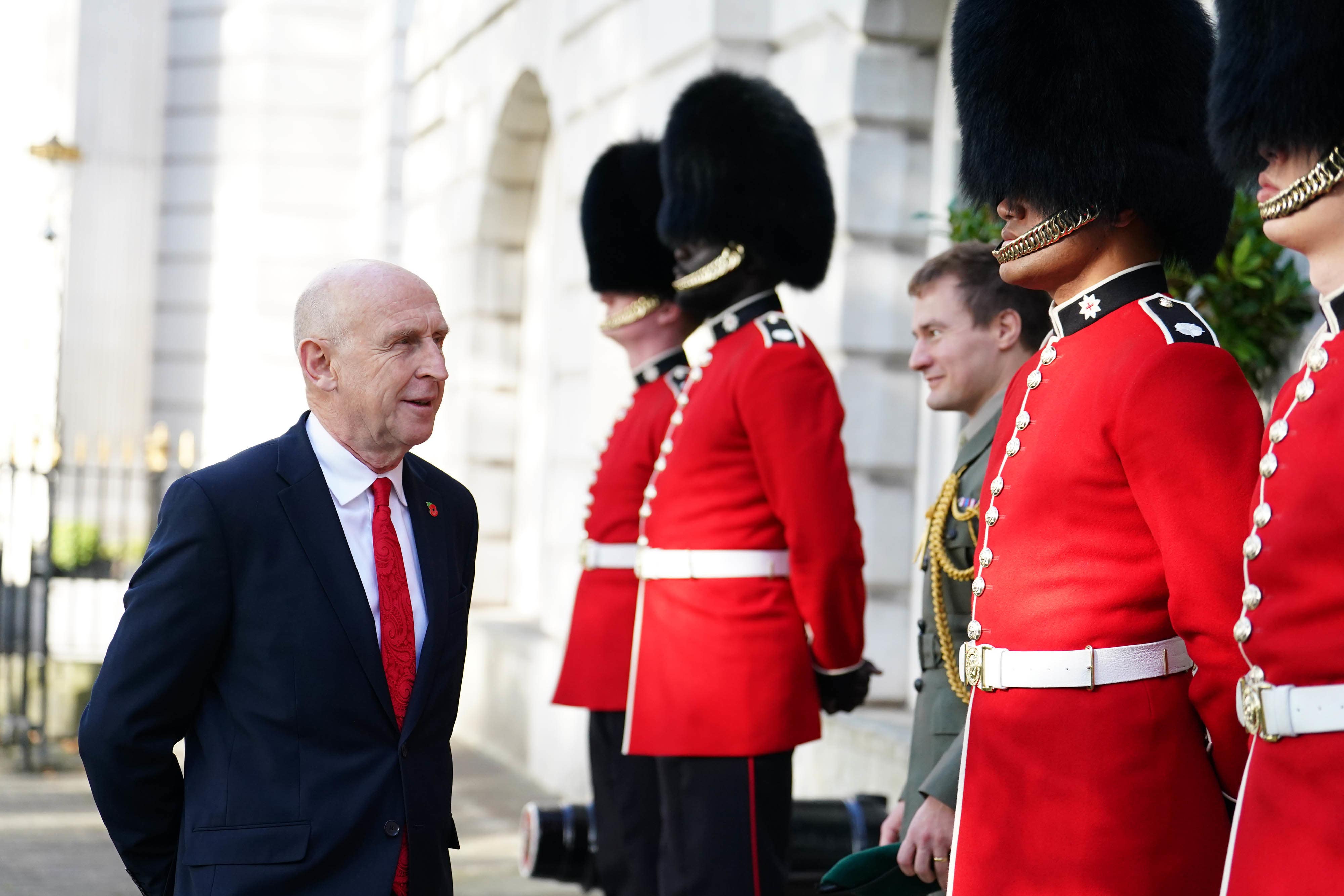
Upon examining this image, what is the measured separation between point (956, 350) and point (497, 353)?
7036 millimetres

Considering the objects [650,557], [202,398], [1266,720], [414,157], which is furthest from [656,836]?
[202,398]

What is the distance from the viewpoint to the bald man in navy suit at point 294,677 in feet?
7.39

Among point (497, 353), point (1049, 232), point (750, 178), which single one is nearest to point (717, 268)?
point (750, 178)

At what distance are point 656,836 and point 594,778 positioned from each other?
292 millimetres

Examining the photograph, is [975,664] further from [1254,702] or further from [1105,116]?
[1105,116]

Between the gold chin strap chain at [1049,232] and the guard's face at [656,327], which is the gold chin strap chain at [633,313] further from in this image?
the gold chin strap chain at [1049,232]

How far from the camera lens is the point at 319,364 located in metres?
2.47

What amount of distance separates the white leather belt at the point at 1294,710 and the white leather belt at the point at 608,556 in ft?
9.02

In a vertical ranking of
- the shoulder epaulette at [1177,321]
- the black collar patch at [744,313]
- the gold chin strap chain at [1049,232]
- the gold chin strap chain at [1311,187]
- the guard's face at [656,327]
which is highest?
the guard's face at [656,327]

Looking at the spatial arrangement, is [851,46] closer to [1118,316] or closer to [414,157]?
[1118,316]

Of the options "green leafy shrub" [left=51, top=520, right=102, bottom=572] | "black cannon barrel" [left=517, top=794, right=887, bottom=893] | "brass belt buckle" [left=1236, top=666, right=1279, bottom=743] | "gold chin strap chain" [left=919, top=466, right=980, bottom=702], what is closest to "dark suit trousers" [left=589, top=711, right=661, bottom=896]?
"black cannon barrel" [left=517, top=794, right=887, bottom=893]

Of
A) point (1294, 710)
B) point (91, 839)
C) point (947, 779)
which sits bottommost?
point (91, 839)

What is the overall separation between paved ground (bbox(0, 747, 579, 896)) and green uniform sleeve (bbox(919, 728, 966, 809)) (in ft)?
11.0

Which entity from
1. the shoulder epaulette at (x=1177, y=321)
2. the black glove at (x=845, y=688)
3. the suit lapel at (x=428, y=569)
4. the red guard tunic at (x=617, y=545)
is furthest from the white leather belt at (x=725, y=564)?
the shoulder epaulette at (x=1177, y=321)
